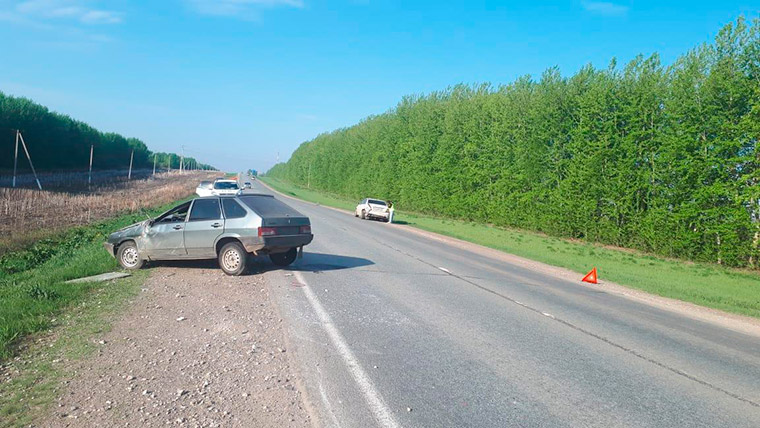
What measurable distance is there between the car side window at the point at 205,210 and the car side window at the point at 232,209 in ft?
0.50

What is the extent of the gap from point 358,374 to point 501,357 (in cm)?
192

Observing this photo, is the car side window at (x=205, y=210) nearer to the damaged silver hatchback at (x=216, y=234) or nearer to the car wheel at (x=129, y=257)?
the damaged silver hatchback at (x=216, y=234)

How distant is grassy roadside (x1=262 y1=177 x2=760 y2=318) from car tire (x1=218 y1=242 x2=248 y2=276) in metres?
10.3

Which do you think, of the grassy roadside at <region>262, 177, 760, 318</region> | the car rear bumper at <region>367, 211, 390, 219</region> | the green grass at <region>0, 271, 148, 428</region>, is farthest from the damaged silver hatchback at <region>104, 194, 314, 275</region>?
the car rear bumper at <region>367, 211, 390, 219</region>

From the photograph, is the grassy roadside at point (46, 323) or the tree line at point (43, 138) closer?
the grassy roadside at point (46, 323)

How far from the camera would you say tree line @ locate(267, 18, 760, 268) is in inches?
720

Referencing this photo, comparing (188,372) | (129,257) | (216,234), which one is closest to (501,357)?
(188,372)

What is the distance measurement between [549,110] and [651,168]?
8002mm

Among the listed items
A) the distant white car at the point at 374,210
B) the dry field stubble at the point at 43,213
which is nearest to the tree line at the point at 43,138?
the dry field stubble at the point at 43,213

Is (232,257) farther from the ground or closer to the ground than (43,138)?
closer to the ground

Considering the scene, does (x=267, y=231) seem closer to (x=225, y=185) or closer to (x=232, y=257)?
(x=232, y=257)

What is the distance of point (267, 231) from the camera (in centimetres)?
1104

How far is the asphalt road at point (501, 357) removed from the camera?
4.66 m

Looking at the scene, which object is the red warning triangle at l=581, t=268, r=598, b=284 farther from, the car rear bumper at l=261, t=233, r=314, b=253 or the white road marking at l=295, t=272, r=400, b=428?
the white road marking at l=295, t=272, r=400, b=428
